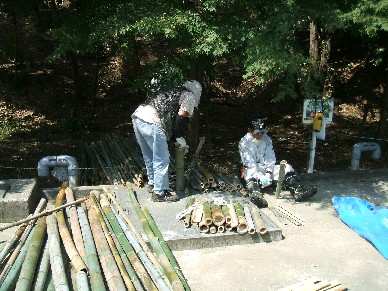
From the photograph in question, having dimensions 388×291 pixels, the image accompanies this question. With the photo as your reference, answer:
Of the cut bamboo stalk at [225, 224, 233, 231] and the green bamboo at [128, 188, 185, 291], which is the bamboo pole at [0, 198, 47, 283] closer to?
the green bamboo at [128, 188, 185, 291]

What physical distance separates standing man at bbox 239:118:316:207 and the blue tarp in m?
0.56

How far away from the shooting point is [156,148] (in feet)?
23.2

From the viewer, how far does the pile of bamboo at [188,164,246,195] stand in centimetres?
772

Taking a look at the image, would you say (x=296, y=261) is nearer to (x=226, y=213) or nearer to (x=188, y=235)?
(x=226, y=213)

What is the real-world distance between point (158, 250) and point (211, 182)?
86.0 inches

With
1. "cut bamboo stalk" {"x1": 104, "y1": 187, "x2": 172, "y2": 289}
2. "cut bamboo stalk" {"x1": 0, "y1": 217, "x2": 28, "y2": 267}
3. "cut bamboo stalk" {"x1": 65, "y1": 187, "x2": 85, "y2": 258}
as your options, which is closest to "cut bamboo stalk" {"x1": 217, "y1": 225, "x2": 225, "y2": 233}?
"cut bamboo stalk" {"x1": 104, "y1": 187, "x2": 172, "y2": 289}

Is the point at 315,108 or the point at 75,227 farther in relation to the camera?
the point at 315,108

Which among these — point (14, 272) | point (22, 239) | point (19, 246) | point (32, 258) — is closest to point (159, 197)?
point (22, 239)

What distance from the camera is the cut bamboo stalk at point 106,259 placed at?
503cm

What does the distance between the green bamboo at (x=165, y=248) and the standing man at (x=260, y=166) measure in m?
1.77

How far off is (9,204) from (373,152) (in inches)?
248

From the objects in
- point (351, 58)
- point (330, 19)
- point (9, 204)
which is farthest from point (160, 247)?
point (351, 58)

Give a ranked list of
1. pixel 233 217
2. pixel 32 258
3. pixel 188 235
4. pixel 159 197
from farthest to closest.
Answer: pixel 159 197 < pixel 233 217 < pixel 188 235 < pixel 32 258

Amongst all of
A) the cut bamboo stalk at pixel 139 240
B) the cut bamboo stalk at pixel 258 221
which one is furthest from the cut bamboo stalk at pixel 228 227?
the cut bamboo stalk at pixel 139 240
